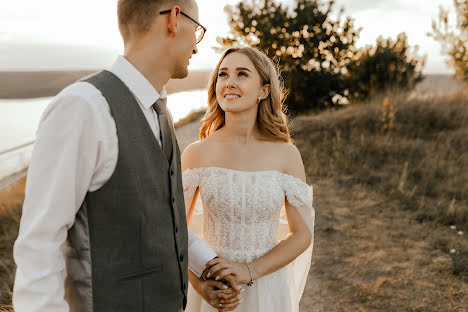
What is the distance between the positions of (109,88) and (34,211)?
432 millimetres

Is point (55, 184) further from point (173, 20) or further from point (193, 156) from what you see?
point (193, 156)

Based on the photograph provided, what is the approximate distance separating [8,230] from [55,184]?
5156 mm

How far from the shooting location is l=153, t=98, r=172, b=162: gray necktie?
141cm

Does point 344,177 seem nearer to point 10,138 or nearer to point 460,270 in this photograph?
point 460,270

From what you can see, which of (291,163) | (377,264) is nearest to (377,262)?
(377,264)

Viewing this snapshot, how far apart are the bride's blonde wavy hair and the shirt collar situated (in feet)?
3.64

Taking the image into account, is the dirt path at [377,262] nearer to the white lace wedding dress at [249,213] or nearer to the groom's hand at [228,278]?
the white lace wedding dress at [249,213]

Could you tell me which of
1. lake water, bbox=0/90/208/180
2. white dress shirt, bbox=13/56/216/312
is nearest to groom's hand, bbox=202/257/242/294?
white dress shirt, bbox=13/56/216/312

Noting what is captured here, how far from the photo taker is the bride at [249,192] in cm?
215

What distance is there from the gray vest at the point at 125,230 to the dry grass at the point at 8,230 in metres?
2.56

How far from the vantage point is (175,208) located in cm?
139

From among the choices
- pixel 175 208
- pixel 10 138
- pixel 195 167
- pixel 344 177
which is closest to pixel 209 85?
pixel 195 167

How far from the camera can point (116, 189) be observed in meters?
1.20

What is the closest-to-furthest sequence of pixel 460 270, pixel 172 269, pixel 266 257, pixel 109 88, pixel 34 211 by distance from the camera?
1. pixel 34 211
2. pixel 109 88
3. pixel 172 269
4. pixel 266 257
5. pixel 460 270
